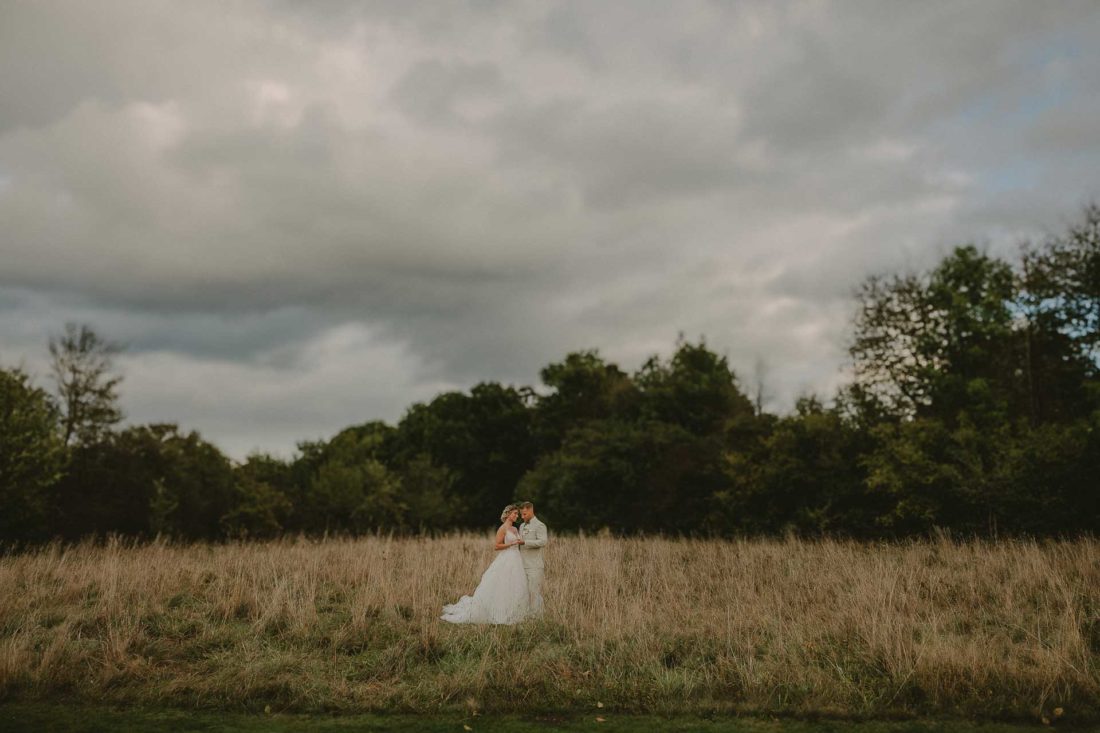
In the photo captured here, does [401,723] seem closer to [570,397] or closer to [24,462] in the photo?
[24,462]

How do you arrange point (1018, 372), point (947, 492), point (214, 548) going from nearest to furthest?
point (214, 548), point (947, 492), point (1018, 372)

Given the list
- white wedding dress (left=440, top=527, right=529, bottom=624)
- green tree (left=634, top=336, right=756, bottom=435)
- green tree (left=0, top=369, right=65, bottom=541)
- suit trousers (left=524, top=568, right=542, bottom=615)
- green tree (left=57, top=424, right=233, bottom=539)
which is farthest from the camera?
green tree (left=634, top=336, right=756, bottom=435)

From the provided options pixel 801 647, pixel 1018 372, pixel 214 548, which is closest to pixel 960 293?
pixel 1018 372

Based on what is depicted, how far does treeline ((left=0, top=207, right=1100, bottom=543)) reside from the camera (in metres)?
23.6

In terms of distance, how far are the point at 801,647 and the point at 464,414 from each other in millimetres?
47338

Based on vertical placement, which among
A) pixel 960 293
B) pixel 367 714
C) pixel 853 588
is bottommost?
pixel 367 714

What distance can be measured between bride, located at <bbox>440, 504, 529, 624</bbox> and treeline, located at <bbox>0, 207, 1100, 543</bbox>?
10500mm

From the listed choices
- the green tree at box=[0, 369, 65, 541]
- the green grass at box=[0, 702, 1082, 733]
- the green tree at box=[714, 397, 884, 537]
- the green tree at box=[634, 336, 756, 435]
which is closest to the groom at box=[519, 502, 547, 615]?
the green grass at box=[0, 702, 1082, 733]

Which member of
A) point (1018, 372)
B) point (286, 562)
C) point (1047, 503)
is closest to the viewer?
point (286, 562)

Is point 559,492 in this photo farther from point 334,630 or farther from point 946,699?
point 946,699

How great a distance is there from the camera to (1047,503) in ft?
69.4

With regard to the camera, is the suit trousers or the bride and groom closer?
the bride and groom

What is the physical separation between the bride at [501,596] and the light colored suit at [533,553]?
0.10 m

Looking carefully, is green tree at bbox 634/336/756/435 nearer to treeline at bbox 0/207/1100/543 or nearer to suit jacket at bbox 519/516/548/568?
treeline at bbox 0/207/1100/543
